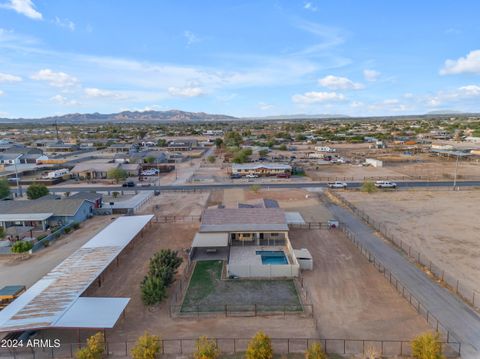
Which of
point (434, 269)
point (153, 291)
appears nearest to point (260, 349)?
point (153, 291)

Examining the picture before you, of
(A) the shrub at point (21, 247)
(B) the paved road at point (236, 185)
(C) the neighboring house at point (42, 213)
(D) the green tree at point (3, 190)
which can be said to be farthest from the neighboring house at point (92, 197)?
(D) the green tree at point (3, 190)

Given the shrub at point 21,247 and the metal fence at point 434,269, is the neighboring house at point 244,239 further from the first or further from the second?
the shrub at point 21,247

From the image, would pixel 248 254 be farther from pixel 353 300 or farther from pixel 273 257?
pixel 353 300

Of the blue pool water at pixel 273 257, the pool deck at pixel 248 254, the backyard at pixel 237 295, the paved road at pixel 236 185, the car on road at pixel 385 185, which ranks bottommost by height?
the backyard at pixel 237 295

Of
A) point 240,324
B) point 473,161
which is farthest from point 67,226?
point 473,161

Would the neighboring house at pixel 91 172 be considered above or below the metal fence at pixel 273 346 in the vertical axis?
above

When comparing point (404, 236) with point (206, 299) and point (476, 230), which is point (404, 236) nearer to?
point (476, 230)
